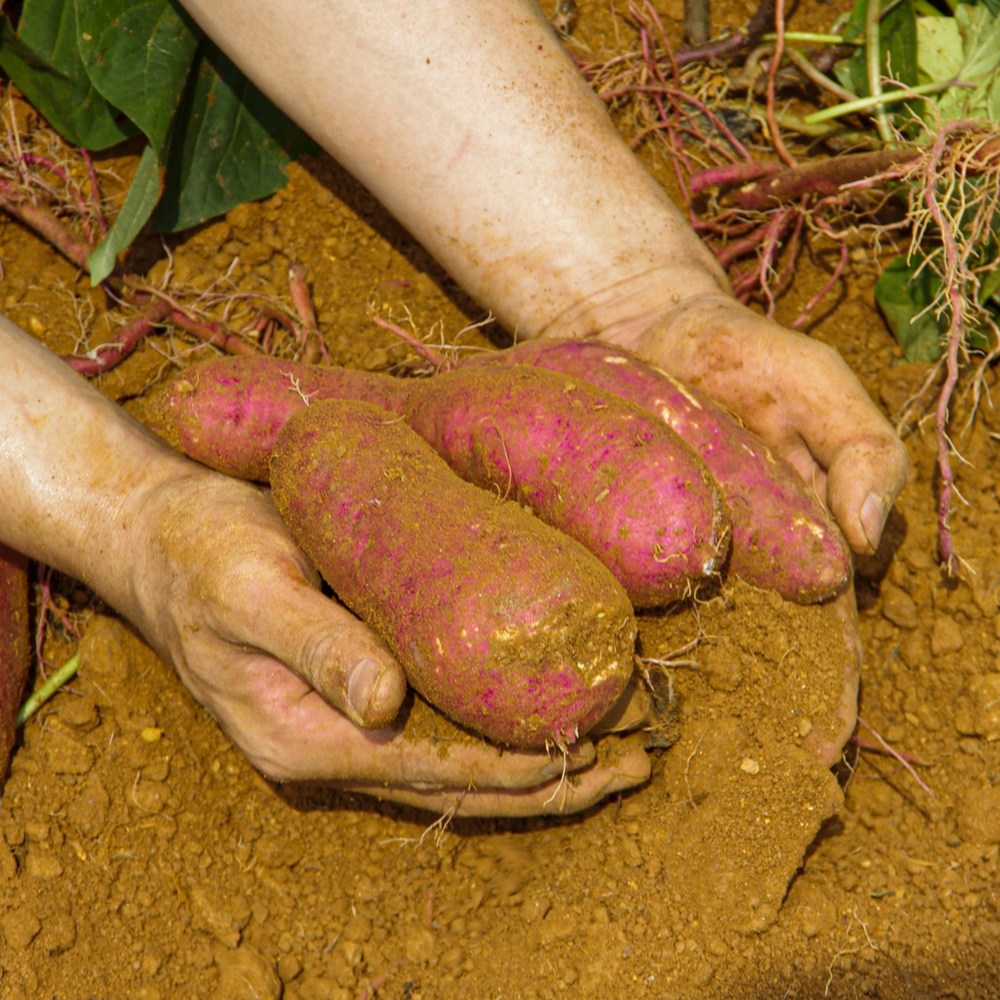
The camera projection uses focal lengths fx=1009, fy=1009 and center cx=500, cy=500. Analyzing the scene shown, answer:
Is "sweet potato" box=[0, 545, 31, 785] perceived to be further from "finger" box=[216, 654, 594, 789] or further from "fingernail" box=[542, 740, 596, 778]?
"fingernail" box=[542, 740, 596, 778]

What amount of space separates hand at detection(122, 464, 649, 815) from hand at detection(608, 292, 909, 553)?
526 mm

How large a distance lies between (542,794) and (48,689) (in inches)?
37.5

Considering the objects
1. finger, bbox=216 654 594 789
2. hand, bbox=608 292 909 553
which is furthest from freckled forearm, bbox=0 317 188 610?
hand, bbox=608 292 909 553

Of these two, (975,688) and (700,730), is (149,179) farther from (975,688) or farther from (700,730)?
(975,688)

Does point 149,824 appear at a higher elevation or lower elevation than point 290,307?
lower

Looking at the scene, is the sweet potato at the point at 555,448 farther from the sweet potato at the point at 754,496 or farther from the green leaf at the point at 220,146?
the green leaf at the point at 220,146

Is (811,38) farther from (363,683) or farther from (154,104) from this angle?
(363,683)

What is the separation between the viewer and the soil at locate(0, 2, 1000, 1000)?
1518mm

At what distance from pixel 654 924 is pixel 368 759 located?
19.7 inches

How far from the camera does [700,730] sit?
60.6 inches

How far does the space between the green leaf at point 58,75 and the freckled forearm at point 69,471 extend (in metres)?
0.61

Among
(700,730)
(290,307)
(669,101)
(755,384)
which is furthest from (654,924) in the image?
(669,101)

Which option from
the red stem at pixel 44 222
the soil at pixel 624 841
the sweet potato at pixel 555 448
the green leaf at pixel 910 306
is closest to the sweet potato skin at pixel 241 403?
the sweet potato at pixel 555 448

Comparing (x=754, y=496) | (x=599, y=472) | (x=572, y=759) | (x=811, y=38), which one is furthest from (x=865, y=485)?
(x=811, y=38)
